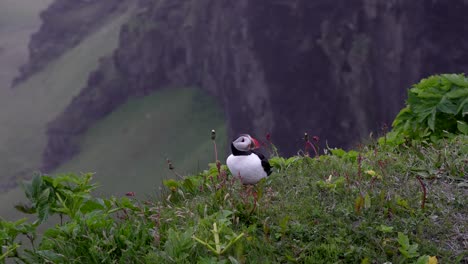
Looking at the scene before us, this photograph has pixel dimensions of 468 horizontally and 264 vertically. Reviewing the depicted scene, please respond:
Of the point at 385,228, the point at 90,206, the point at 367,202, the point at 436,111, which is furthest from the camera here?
the point at 436,111

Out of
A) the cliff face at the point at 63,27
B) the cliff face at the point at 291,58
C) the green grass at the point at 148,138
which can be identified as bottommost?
the green grass at the point at 148,138

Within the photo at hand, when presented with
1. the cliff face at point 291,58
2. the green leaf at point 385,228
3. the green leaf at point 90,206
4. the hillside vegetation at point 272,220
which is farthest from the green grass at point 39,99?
the green leaf at point 385,228

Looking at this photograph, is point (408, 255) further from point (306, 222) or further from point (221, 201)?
point (221, 201)

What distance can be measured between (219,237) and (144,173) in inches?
4036

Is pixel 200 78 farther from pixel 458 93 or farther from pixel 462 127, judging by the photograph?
pixel 462 127

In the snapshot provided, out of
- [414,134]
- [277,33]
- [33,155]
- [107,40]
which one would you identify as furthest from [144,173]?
[414,134]

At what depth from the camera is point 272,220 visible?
565cm

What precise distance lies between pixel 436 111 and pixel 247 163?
151 inches

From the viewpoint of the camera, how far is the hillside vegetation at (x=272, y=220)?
5.03 metres

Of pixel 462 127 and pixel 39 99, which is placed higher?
pixel 462 127

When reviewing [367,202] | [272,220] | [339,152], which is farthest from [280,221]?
[339,152]

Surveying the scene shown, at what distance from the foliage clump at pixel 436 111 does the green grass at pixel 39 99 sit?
5398 inches

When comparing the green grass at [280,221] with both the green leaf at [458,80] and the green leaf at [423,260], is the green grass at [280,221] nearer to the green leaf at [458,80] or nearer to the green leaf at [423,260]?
the green leaf at [423,260]

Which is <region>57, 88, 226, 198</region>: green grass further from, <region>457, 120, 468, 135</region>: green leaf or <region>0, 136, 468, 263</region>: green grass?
<region>0, 136, 468, 263</region>: green grass
